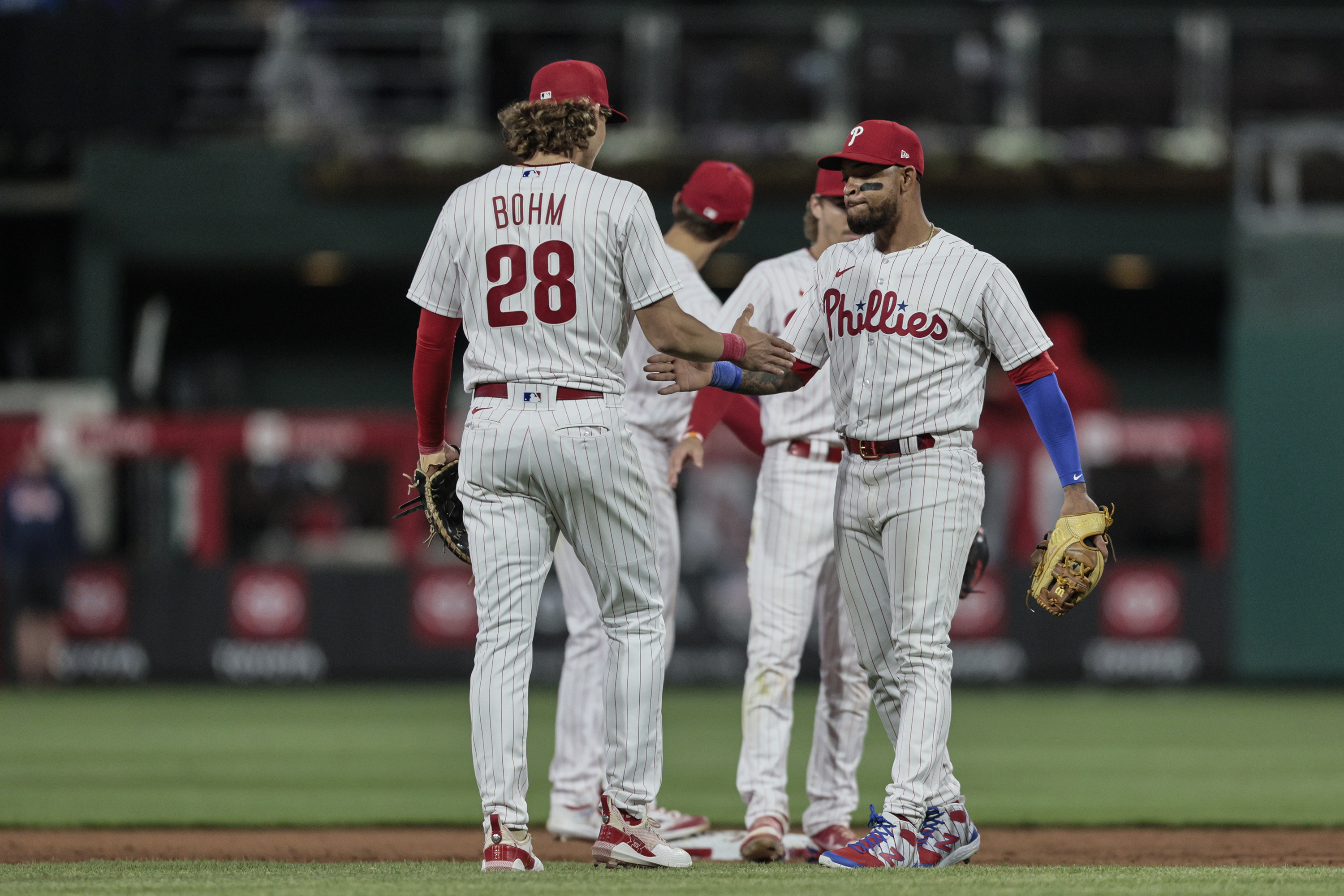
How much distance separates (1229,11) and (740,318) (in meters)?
17.4

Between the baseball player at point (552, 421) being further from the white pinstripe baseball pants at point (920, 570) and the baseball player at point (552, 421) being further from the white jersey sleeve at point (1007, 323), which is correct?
the white jersey sleeve at point (1007, 323)

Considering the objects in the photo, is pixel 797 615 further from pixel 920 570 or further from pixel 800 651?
pixel 920 570

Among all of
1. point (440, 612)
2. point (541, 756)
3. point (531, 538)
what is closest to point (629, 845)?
point (531, 538)

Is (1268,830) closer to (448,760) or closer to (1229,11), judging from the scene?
(448,760)

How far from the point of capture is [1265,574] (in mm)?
14906

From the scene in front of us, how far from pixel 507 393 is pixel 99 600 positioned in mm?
11467

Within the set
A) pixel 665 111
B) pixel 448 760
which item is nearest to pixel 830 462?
pixel 448 760

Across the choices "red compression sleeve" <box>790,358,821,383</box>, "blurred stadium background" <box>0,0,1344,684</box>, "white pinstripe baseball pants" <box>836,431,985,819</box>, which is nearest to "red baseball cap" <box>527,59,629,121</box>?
"red compression sleeve" <box>790,358,821,383</box>

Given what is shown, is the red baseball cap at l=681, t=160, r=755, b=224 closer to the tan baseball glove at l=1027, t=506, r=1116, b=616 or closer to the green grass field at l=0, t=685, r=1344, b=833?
the tan baseball glove at l=1027, t=506, r=1116, b=616

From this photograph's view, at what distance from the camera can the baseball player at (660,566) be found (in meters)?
6.41

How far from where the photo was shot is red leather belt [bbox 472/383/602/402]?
482cm

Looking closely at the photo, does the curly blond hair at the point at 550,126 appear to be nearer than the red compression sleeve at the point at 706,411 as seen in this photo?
Yes

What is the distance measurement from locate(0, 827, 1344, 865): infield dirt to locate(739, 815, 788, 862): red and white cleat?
0.55 metres

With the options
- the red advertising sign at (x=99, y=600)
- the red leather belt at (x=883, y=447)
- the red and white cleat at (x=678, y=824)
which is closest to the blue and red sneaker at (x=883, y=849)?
the red leather belt at (x=883, y=447)
